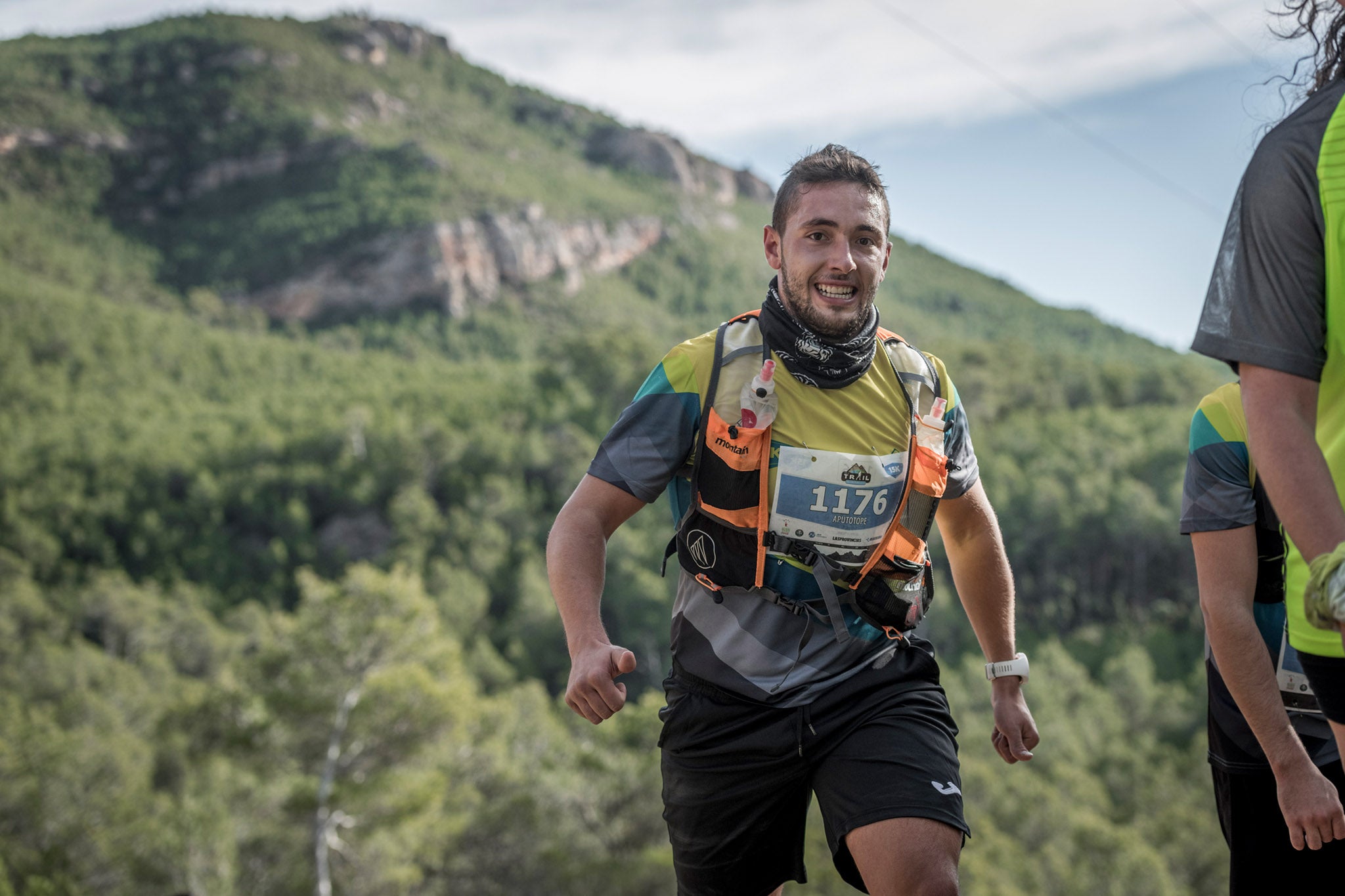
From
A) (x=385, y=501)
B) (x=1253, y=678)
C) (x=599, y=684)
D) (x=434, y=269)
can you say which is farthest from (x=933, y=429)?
(x=434, y=269)

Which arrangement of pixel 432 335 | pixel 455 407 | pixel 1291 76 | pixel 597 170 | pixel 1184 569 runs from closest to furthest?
pixel 1291 76
pixel 1184 569
pixel 455 407
pixel 432 335
pixel 597 170

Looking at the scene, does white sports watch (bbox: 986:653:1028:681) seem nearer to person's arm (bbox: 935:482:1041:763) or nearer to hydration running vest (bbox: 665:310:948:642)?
person's arm (bbox: 935:482:1041:763)

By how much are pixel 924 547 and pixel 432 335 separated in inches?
4222

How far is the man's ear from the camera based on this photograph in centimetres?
291

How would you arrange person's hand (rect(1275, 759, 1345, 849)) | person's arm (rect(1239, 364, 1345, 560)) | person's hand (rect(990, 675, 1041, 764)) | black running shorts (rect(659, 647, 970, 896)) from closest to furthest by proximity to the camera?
person's arm (rect(1239, 364, 1345, 560)) → person's hand (rect(1275, 759, 1345, 849)) → black running shorts (rect(659, 647, 970, 896)) → person's hand (rect(990, 675, 1041, 764))

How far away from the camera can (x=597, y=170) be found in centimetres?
14375

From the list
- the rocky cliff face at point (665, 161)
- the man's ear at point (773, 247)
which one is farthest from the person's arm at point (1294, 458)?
the rocky cliff face at point (665, 161)

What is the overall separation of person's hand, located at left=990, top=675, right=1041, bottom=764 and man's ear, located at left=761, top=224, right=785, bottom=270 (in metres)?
1.19

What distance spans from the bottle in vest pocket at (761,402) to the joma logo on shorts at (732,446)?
5 centimetres

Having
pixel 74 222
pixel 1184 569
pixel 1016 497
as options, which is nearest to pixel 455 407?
pixel 1016 497

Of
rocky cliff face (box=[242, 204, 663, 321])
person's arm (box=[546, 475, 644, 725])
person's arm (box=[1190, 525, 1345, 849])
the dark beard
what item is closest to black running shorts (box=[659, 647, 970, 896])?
person's arm (box=[546, 475, 644, 725])

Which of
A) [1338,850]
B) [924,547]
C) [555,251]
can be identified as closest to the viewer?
[1338,850]

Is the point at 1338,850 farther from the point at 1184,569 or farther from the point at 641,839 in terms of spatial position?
the point at 1184,569

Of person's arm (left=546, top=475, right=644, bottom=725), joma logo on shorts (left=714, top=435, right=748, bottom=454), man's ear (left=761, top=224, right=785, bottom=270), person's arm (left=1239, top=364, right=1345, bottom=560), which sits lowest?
person's arm (left=546, top=475, right=644, bottom=725)
